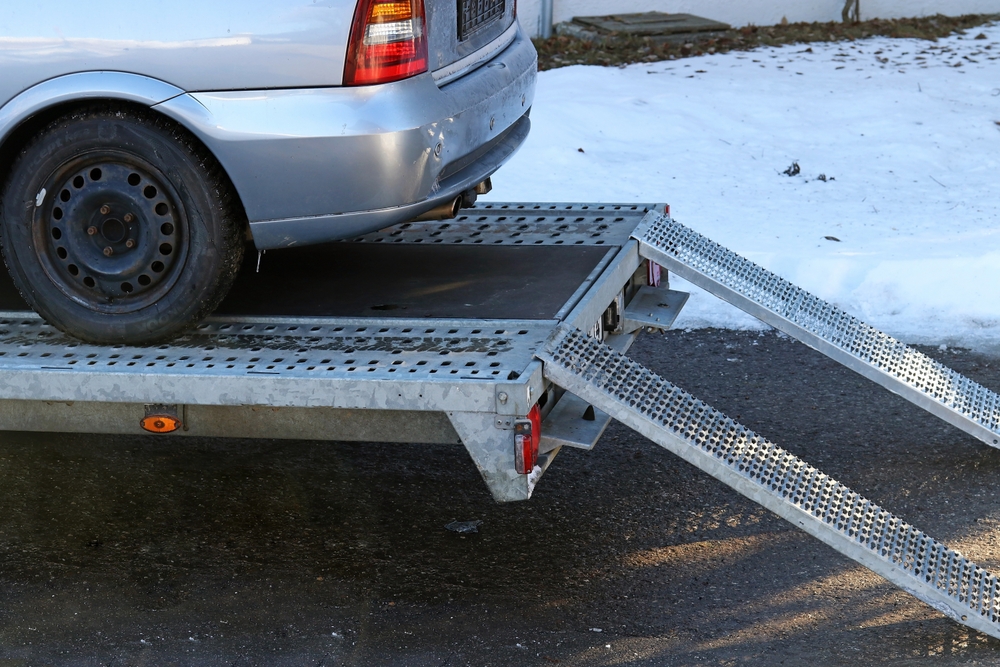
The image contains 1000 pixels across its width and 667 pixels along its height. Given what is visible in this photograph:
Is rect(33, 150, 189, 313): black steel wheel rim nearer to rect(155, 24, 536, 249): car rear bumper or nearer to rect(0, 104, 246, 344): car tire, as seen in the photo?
rect(0, 104, 246, 344): car tire

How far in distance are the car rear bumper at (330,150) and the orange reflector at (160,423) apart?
0.65 meters

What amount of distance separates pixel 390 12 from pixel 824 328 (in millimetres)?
1956

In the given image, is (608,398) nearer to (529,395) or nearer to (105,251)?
(529,395)

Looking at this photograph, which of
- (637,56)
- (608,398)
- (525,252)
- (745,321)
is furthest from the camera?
(637,56)

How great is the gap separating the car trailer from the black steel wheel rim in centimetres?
20

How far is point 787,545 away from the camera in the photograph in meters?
4.02

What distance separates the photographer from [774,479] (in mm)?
3430

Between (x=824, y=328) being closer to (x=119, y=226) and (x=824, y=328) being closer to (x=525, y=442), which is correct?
(x=525, y=442)

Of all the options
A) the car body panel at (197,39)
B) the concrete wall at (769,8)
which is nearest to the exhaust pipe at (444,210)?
the car body panel at (197,39)

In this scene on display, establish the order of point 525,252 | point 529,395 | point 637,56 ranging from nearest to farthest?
1. point 529,395
2. point 525,252
3. point 637,56

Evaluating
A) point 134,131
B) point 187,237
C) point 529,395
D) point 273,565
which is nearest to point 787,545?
point 529,395

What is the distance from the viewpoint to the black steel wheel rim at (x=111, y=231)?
3.65 metres

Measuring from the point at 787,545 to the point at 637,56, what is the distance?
824 cm

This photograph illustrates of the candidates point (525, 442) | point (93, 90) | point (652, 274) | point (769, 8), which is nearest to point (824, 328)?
point (652, 274)
